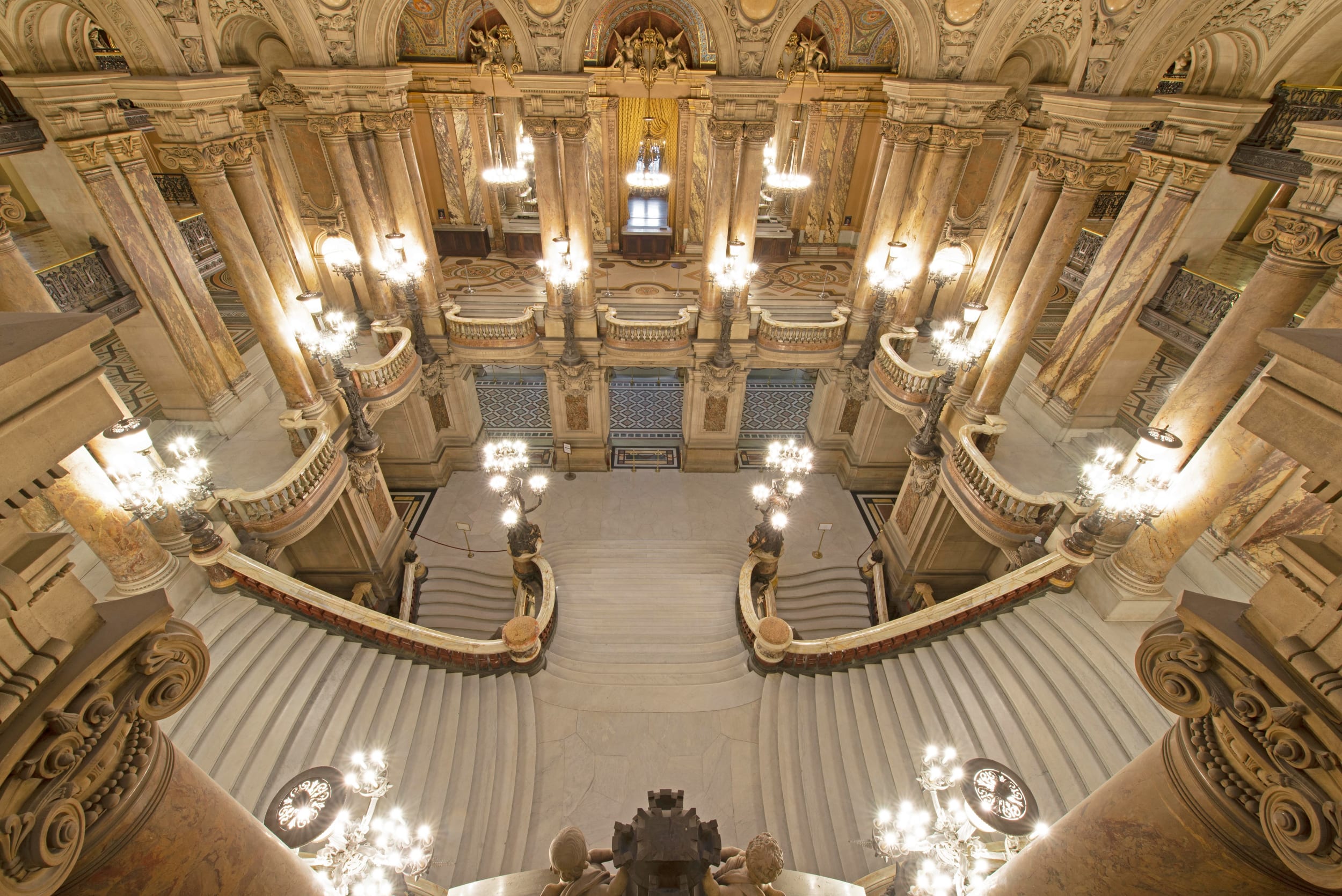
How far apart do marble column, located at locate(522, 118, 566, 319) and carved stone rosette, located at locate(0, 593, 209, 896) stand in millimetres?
10283

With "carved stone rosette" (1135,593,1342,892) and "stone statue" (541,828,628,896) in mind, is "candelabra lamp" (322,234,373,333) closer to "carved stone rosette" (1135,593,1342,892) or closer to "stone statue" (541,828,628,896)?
"stone statue" (541,828,628,896)

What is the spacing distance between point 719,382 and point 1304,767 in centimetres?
1140

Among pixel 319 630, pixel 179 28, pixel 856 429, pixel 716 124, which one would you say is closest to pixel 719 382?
pixel 856 429

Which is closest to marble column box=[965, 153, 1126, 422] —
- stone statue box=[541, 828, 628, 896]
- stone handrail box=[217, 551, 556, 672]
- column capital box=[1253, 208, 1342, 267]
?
column capital box=[1253, 208, 1342, 267]

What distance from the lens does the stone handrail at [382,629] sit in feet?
27.3

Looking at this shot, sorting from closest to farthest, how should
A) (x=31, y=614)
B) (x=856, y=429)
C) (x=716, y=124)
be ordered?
(x=31, y=614) < (x=716, y=124) < (x=856, y=429)

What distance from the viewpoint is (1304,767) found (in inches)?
82.3

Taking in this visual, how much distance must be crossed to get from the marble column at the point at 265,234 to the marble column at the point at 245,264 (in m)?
0.09

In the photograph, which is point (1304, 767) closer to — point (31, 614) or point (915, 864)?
point (31, 614)

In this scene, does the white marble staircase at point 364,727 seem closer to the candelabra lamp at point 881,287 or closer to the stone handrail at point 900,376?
the stone handrail at point 900,376

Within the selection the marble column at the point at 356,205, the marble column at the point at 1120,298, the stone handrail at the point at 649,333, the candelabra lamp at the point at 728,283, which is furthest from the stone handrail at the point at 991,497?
the marble column at the point at 356,205

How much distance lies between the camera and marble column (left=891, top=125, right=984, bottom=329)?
1056cm

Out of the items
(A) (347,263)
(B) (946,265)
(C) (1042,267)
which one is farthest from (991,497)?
(A) (347,263)

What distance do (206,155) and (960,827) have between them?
1164 centimetres
